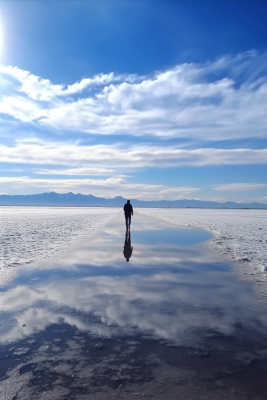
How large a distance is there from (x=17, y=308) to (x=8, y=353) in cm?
277

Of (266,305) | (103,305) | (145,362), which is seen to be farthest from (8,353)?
(266,305)

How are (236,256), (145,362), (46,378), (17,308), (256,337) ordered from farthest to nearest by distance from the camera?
(236,256)
(17,308)
(256,337)
(145,362)
(46,378)

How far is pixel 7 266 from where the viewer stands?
45.5 ft

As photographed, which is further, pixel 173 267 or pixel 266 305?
pixel 173 267

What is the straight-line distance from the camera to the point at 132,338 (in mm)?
6465

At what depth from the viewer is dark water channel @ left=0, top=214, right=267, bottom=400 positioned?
188 inches

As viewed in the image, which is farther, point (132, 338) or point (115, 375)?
point (132, 338)

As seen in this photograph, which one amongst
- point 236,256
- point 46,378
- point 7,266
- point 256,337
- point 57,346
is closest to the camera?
point 46,378

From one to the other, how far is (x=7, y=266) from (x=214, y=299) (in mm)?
9246

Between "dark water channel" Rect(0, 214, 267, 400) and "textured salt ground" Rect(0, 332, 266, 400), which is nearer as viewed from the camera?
"textured salt ground" Rect(0, 332, 266, 400)

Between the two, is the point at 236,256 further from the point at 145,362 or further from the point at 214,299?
the point at 145,362

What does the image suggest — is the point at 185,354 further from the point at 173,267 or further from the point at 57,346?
the point at 173,267

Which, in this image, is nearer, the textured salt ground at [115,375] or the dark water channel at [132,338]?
the textured salt ground at [115,375]

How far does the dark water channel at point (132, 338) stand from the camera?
4.77m
